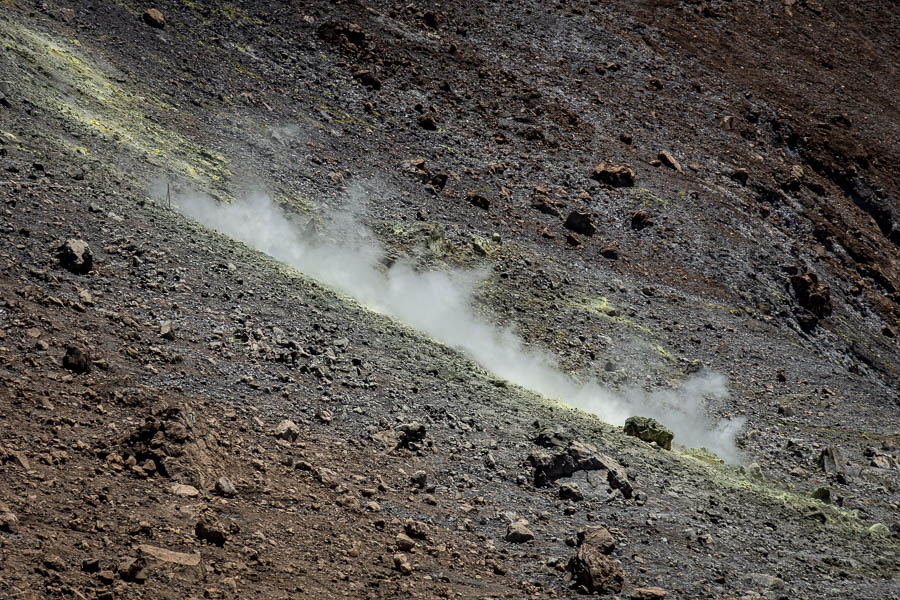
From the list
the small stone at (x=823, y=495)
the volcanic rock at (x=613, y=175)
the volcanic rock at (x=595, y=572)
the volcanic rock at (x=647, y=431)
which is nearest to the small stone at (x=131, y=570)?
the volcanic rock at (x=595, y=572)

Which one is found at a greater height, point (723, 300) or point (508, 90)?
point (508, 90)

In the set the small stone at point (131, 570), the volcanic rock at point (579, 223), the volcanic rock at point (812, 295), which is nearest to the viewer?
the small stone at point (131, 570)

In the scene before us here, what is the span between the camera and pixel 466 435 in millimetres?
11617

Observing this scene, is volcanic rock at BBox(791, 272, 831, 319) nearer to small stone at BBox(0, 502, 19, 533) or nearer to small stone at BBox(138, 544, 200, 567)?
small stone at BBox(138, 544, 200, 567)

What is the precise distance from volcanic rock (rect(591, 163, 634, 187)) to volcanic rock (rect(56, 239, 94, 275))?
1747 centimetres

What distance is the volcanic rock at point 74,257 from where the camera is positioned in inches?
438

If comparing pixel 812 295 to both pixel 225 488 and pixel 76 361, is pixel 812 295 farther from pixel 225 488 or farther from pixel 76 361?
pixel 76 361

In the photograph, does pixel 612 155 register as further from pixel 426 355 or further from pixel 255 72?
pixel 426 355

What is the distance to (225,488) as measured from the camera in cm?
838

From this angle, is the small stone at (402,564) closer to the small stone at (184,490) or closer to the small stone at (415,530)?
the small stone at (415,530)

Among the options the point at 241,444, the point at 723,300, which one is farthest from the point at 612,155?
the point at 241,444

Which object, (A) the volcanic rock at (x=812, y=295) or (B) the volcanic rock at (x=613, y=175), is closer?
(A) the volcanic rock at (x=812, y=295)

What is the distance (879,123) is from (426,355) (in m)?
30.9

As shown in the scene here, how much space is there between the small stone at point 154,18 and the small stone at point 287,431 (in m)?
16.5
